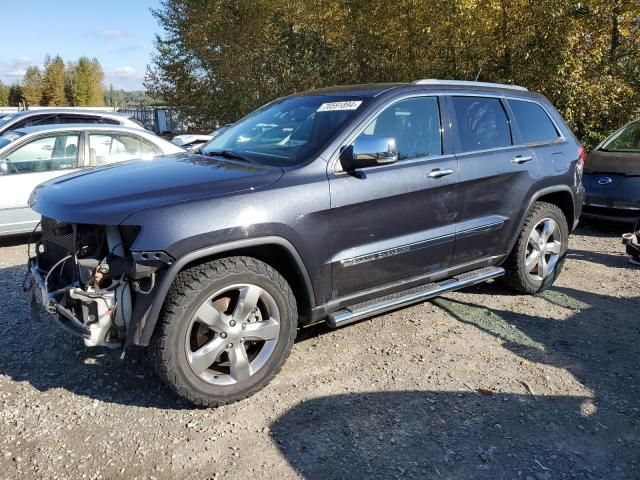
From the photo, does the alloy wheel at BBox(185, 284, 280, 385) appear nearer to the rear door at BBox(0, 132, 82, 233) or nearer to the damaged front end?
the damaged front end

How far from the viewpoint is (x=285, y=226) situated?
3215 mm

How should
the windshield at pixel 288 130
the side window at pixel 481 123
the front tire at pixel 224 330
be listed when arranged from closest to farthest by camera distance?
1. the front tire at pixel 224 330
2. the windshield at pixel 288 130
3. the side window at pixel 481 123

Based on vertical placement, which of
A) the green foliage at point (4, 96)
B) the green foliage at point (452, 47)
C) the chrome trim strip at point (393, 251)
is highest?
the green foliage at point (4, 96)

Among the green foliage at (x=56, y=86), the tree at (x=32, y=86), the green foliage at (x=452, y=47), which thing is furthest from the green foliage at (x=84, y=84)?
the green foliage at (x=452, y=47)

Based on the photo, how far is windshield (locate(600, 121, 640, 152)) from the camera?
26.9 ft

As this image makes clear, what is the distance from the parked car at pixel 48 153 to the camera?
6.46 metres

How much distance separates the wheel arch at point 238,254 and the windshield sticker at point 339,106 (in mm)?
1176

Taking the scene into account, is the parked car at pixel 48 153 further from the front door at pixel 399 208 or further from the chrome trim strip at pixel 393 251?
the chrome trim strip at pixel 393 251

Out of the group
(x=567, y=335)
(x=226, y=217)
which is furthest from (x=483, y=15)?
(x=226, y=217)

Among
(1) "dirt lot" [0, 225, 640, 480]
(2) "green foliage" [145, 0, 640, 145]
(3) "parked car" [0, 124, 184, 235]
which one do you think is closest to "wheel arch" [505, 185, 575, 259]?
(1) "dirt lot" [0, 225, 640, 480]

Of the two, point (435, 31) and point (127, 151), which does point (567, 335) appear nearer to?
point (127, 151)

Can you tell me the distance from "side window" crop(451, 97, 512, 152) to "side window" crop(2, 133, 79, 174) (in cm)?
501

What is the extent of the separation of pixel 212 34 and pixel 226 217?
64.0ft

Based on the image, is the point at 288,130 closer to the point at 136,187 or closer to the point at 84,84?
the point at 136,187
